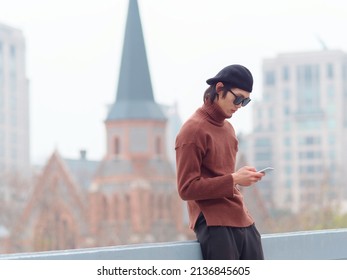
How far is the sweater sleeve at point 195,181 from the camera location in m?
4.83

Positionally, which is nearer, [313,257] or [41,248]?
[313,257]

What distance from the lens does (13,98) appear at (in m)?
148

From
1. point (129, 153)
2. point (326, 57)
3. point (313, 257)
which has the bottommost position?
point (313, 257)

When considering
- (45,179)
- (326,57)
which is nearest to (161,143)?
(45,179)

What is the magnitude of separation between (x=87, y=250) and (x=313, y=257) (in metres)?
1.48

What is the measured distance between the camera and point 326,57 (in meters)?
145

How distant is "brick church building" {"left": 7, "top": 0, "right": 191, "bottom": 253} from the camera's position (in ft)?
226

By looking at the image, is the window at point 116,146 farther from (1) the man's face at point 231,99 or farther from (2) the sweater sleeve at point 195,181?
(2) the sweater sleeve at point 195,181

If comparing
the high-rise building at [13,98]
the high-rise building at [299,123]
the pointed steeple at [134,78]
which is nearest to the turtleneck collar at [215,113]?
the pointed steeple at [134,78]

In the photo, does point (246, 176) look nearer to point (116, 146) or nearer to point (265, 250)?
point (265, 250)

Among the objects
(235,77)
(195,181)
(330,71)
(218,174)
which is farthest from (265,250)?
(330,71)

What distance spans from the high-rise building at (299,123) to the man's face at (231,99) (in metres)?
117
